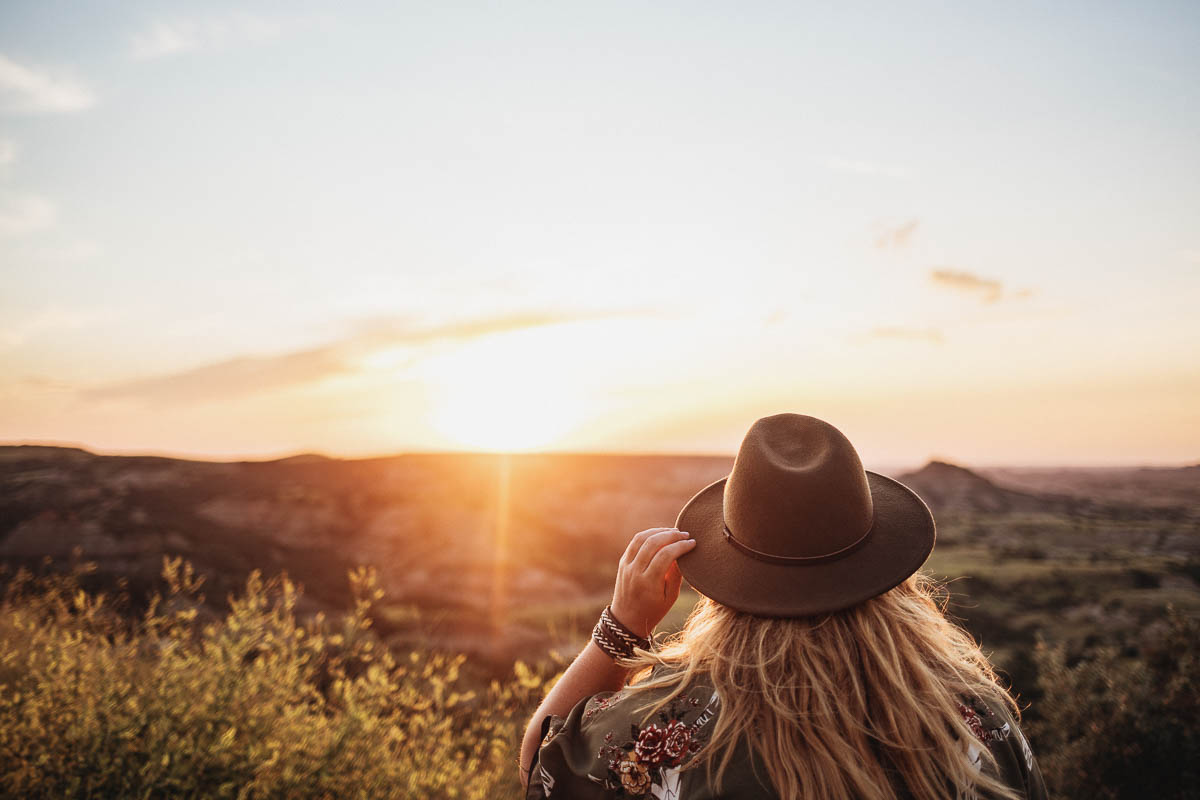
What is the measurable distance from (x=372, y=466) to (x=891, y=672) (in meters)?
26.0

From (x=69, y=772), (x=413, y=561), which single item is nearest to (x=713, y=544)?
(x=69, y=772)

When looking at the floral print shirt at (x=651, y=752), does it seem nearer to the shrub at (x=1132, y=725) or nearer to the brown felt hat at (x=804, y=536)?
the brown felt hat at (x=804, y=536)

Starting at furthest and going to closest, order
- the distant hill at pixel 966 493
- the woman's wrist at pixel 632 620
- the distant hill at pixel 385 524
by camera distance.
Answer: the distant hill at pixel 966 493
the distant hill at pixel 385 524
the woman's wrist at pixel 632 620

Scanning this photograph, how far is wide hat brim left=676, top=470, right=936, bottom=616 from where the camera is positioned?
1.34 meters

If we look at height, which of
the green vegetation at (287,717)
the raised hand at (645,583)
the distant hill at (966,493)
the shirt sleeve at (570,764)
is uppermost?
the raised hand at (645,583)

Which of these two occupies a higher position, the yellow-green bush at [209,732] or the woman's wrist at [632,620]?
the woman's wrist at [632,620]

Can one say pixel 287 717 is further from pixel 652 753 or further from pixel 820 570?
pixel 820 570

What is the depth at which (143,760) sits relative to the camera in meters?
3.03

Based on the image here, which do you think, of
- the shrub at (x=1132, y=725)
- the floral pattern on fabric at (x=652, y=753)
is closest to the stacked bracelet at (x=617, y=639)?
the floral pattern on fabric at (x=652, y=753)

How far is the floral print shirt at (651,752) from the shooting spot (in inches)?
49.2

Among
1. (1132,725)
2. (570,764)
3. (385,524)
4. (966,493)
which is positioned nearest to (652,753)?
(570,764)

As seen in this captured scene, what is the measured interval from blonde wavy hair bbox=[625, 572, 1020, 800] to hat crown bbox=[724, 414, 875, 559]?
151 mm

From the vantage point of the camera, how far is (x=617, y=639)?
154 cm

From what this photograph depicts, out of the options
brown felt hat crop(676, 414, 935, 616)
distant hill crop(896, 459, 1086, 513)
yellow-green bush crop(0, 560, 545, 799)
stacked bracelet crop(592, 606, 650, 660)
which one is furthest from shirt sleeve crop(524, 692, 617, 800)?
distant hill crop(896, 459, 1086, 513)
